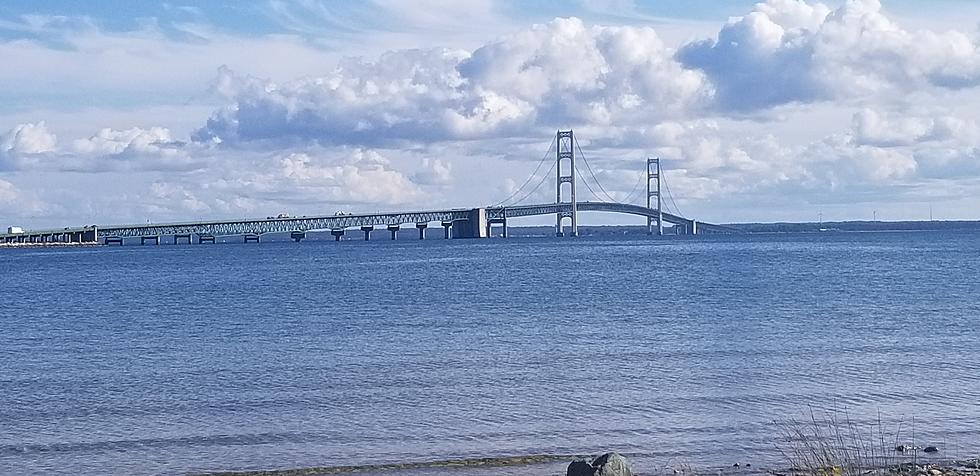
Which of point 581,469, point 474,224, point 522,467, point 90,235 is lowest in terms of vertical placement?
point 522,467

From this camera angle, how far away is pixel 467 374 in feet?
69.8

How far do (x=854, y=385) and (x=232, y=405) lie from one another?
9.27m

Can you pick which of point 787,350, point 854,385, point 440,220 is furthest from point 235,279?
point 440,220

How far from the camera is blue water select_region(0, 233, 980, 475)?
49.6 ft

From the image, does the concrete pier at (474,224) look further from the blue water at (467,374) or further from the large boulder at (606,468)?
the large boulder at (606,468)

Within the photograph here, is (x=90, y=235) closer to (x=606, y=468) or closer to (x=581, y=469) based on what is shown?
(x=581, y=469)

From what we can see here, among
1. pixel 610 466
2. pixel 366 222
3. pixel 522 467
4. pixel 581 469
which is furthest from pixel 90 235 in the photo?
pixel 610 466

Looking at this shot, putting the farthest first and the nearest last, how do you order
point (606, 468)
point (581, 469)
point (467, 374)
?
point (467, 374) < point (581, 469) < point (606, 468)

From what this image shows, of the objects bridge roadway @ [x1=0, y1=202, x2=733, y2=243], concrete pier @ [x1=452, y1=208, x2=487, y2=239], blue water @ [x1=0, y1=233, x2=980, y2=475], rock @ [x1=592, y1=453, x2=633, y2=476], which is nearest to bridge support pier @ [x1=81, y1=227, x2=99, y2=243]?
bridge roadway @ [x1=0, y1=202, x2=733, y2=243]

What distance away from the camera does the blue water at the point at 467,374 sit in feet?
49.6

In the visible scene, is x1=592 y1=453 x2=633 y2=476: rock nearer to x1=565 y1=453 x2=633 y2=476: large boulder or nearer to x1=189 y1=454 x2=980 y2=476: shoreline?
x1=565 y1=453 x2=633 y2=476: large boulder

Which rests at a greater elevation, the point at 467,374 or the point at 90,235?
the point at 90,235

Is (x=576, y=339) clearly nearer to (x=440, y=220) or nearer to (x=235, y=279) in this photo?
(x=235, y=279)

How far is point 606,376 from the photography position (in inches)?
814
